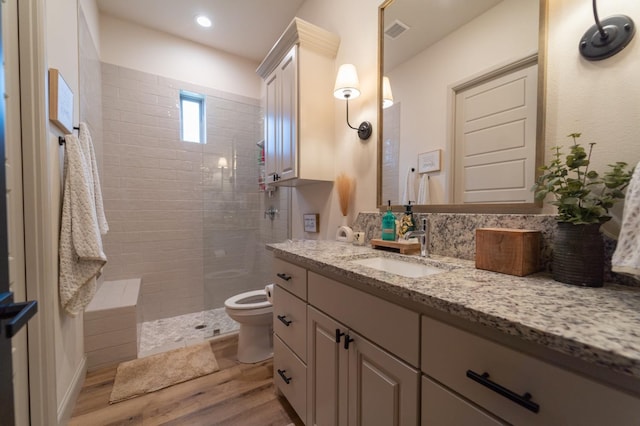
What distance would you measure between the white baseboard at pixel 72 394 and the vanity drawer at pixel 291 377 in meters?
1.09

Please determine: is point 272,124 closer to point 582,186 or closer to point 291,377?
point 291,377

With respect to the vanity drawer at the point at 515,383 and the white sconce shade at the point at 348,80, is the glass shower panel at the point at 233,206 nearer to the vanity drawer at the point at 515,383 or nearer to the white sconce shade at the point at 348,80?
the white sconce shade at the point at 348,80

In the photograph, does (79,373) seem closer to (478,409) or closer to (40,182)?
(40,182)

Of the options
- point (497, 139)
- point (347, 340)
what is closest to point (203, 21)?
point (497, 139)

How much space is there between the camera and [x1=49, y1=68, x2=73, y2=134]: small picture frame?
3.98ft

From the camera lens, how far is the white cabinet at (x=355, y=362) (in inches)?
29.4

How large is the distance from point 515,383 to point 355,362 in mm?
520

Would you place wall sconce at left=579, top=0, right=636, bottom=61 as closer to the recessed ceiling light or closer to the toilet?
the toilet

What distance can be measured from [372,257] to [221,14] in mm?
2559

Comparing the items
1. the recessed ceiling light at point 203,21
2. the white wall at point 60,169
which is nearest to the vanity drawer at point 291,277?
the white wall at point 60,169

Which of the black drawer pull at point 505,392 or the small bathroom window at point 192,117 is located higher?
the small bathroom window at point 192,117

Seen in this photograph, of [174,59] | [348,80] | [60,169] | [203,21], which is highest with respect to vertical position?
[203,21]

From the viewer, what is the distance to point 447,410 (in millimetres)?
631

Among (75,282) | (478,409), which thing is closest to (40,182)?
(75,282)
